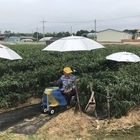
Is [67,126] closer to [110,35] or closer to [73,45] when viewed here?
[73,45]

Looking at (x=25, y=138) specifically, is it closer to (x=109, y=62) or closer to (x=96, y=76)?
(x=96, y=76)

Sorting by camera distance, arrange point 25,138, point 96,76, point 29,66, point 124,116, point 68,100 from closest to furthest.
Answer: point 25,138
point 124,116
point 68,100
point 96,76
point 29,66

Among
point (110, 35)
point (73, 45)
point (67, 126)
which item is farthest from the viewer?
point (110, 35)

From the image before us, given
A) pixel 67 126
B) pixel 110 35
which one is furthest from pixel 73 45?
pixel 110 35

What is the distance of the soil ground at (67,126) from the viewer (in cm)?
577

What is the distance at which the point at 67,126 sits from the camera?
249 inches

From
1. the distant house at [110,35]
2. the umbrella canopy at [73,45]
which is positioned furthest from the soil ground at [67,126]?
the distant house at [110,35]

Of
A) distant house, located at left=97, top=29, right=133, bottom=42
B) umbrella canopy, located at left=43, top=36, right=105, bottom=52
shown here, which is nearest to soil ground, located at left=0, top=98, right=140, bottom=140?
umbrella canopy, located at left=43, top=36, right=105, bottom=52

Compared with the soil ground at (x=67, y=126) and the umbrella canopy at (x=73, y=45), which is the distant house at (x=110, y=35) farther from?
the soil ground at (x=67, y=126)

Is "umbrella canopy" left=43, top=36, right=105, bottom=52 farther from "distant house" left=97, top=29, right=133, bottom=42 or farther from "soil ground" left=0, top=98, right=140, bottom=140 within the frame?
"distant house" left=97, top=29, right=133, bottom=42

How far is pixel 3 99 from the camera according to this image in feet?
25.9

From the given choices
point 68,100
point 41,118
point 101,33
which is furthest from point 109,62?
point 101,33

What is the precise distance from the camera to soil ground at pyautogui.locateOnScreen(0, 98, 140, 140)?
18.9ft

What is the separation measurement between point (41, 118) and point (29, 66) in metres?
5.37
